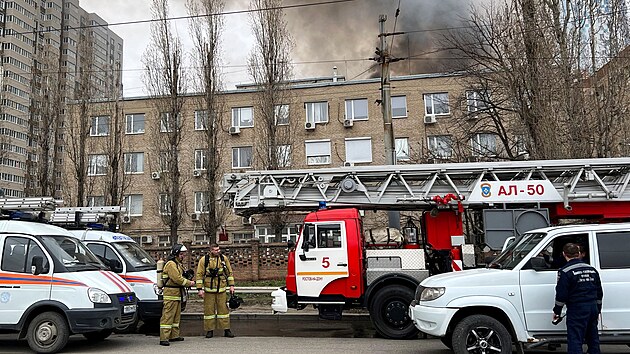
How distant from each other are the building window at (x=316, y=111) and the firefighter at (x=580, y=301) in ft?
86.8

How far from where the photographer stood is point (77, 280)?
28.3 feet

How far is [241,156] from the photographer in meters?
32.6

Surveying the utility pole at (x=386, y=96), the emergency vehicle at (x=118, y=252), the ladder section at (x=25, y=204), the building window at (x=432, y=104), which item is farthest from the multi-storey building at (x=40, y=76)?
the building window at (x=432, y=104)

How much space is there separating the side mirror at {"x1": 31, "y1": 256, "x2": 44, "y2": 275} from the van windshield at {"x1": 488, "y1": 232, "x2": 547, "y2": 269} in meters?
7.62

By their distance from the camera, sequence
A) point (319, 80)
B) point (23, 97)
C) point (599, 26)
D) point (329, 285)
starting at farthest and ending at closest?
point (23, 97) < point (319, 80) < point (599, 26) < point (329, 285)

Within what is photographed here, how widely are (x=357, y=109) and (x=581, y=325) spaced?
26.5 meters

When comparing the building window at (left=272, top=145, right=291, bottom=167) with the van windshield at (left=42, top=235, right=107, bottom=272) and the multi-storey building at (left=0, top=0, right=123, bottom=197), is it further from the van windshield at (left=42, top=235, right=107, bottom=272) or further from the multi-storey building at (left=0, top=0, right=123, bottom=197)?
the van windshield at (left=42, top=235, right=107, bottom=272)

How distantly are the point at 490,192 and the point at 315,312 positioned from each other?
570cm

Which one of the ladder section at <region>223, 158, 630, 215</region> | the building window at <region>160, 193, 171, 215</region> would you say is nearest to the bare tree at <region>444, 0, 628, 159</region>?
the ladder section at <region>223, 158, 630, 215</region>

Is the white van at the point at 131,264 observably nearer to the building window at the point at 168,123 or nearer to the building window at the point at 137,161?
the building window at the point at 168,123

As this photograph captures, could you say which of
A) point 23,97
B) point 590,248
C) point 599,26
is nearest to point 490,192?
point 590,248

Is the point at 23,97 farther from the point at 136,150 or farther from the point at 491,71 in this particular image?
the point at 491,71

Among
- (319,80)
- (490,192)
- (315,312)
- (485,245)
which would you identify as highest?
(319,80)

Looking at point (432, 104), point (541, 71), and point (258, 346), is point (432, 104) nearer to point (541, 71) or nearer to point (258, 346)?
point (541, 71)
